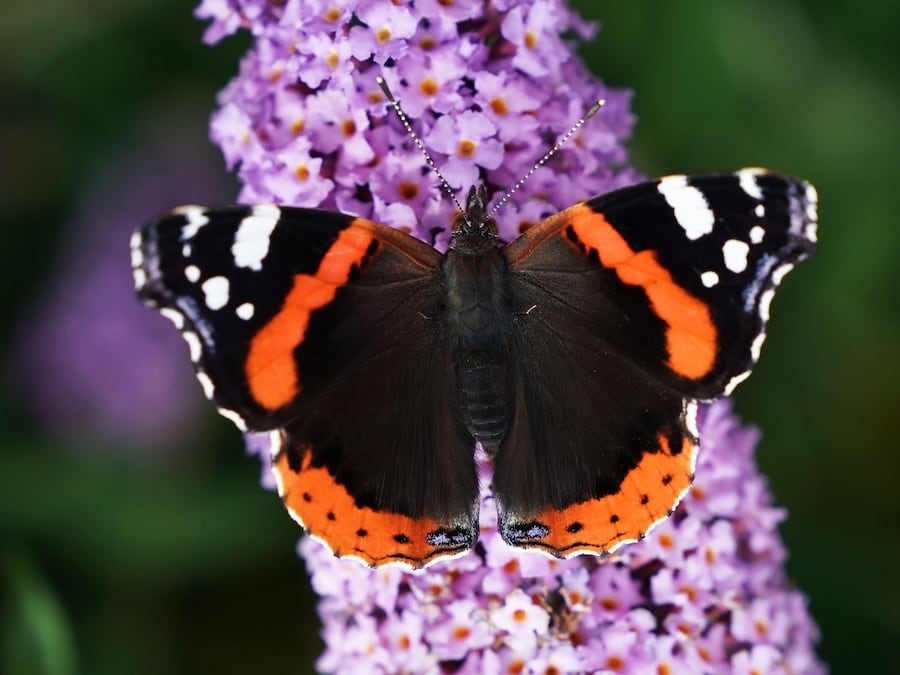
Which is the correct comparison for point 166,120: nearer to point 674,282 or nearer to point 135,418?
point 135,418

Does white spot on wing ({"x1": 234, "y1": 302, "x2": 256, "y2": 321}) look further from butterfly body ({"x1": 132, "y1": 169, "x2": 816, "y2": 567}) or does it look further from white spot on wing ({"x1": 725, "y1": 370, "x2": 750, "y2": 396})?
white spot on wing ({"x1": 725, "y1": 370, "x2": 750, "y2": 396})

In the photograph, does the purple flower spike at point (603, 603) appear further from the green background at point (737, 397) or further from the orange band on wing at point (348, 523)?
the green background at point (737, 397)

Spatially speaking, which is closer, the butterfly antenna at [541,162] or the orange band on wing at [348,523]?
the orange band on wing at [348,523]

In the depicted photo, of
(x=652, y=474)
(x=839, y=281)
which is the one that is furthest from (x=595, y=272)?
(x=839, y=281)

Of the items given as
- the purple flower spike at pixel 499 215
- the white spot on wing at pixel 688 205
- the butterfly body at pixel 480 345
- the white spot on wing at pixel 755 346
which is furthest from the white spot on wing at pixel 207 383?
the white spot on wing at pixel 755 346

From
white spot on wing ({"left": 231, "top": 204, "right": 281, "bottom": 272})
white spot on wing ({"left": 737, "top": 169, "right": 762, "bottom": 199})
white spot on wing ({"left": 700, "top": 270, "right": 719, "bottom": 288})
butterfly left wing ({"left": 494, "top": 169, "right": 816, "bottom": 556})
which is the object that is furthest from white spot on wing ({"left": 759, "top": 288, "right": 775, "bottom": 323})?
white spot on wing ({"left": 231, "top": 204, "right": 281, "bottom": 272})

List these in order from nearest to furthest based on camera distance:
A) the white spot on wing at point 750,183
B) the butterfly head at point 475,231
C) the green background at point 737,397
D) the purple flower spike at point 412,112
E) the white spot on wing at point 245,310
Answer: the white spot on wing at point 750,183 → the white spot on wing at point 245,310 → the butterfly head at point 475,231 → the purple flower spike at point 412,112 → the green background at point 737,397
